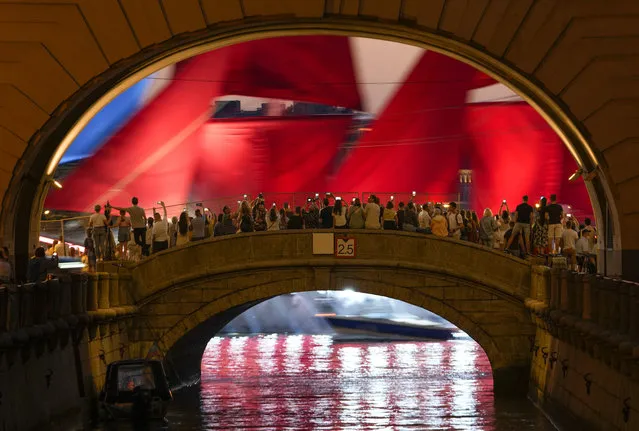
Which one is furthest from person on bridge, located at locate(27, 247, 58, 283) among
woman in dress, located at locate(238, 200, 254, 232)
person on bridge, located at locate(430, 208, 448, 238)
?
person on bridge, located at locate(430, 208, 448, 238)

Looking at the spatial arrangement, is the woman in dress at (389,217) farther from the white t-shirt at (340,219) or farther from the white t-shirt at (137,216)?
the white t-shirt at (137,216)

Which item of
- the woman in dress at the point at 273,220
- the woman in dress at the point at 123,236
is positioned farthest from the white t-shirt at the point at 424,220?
the woman in dress at the point at 123,236

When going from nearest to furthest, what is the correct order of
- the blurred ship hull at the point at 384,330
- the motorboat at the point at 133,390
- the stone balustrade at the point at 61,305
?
1. the stone balustrade at the point at 61,305
2. the motorboat at the point at 133,390
3. the blurred ship hull at the point at 384,330

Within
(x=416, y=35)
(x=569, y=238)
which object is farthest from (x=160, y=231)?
(x=416, y=35)

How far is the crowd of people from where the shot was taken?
91.8ft

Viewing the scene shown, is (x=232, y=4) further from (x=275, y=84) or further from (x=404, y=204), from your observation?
(x=275, y=84)

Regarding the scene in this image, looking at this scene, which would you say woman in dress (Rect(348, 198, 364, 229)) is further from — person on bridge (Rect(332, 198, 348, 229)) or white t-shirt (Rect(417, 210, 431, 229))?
white t-shirt (Rect(417, 210, 431, 229))

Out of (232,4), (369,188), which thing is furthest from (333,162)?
(232,4)

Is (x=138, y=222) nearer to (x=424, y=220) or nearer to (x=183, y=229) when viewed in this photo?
(x=183, y=229)

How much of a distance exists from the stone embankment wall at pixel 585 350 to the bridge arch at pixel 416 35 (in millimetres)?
1663

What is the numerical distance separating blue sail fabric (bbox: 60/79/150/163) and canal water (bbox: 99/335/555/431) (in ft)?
22.1

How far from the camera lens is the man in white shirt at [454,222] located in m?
30.1


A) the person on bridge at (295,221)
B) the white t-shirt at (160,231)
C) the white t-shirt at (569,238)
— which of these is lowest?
the white t-shirt at (569,238)

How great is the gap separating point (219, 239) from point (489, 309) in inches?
211
